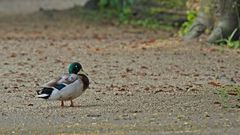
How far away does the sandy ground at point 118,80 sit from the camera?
9102mm

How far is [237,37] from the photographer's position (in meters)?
18.5

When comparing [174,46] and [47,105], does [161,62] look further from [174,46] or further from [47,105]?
[47,105]

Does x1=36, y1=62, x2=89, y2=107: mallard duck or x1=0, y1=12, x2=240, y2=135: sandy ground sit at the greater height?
x1=36, y1=62, x2=89, y2=107: mallard duck

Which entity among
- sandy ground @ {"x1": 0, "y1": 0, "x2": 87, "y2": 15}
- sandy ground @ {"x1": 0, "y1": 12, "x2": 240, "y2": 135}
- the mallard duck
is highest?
the mallard duck

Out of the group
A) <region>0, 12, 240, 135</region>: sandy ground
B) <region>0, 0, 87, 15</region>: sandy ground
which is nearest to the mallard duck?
<region>0, 12, 240, 135</region>: sandy ground

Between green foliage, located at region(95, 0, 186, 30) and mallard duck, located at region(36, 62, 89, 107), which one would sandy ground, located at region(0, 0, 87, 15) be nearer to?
green foliage, located at region(95, 0, 186, 30)

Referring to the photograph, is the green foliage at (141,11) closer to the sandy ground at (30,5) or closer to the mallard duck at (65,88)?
the sandy ground at (30,5)

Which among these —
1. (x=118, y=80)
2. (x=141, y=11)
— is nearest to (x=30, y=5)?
(x=141, y=11)

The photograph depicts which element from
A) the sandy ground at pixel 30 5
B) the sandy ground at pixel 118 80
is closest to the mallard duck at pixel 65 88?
the sandy ground at pixel 118 80

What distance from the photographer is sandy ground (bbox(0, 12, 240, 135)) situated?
910 centimetres

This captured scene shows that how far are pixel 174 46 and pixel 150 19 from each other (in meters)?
7.63

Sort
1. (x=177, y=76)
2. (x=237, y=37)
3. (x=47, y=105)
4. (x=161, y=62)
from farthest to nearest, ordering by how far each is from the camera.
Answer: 1. (x=237, y=37)
2. (x=161, y=62)
3. (x=177, y=76)
4. (x=47, y=105)

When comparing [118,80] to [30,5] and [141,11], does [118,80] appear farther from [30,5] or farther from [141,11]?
[30,5]

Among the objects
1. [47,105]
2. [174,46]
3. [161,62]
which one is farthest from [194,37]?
[47,105]
